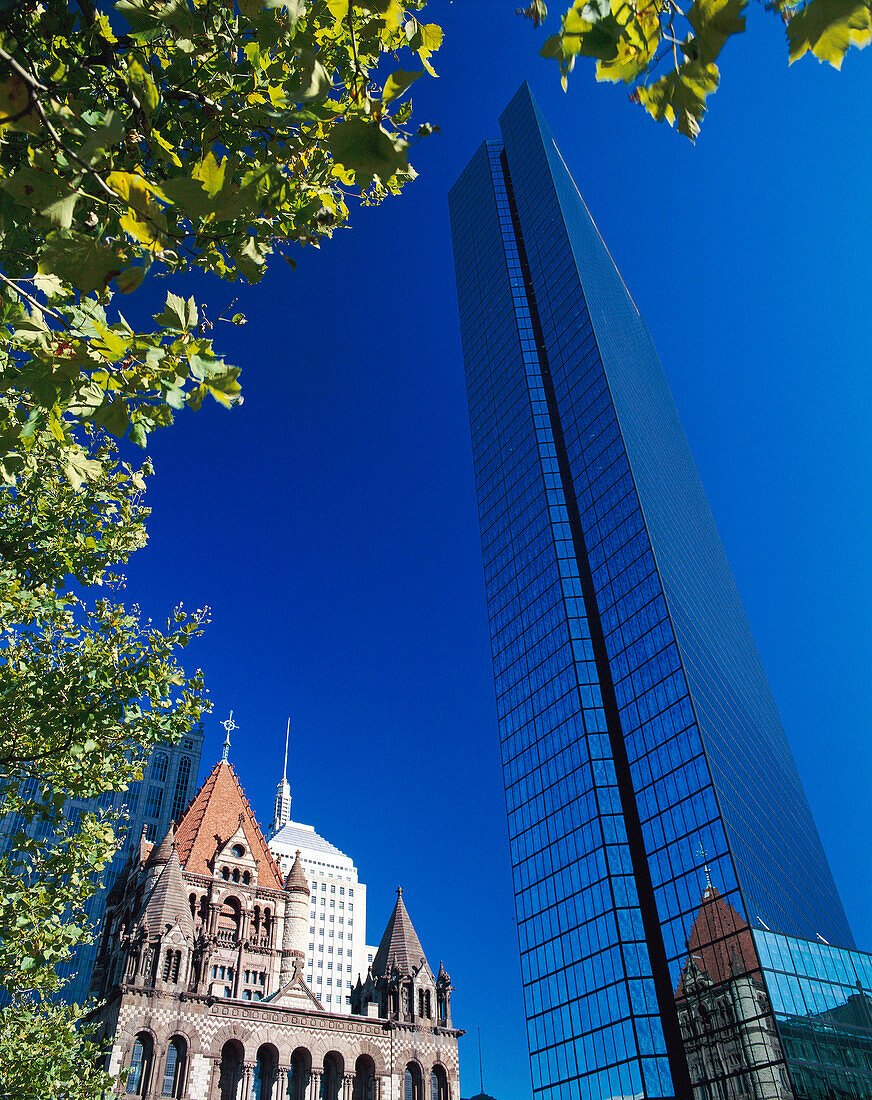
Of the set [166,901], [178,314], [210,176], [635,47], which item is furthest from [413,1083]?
[635,47]

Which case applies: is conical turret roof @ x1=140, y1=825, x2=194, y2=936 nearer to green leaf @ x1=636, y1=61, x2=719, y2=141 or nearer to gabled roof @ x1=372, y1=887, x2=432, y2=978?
gabled roof @ x1=372, y1=887, x2=432, y2=978

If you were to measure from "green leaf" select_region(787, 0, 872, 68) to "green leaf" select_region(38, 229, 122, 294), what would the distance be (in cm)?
342

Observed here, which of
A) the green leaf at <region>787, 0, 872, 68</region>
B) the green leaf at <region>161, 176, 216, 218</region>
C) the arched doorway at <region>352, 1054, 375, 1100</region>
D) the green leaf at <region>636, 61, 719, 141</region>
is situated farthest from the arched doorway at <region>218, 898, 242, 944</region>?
the green leaf at <region>787, 0, 872, 68</region>

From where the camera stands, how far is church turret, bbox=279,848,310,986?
1681 inches

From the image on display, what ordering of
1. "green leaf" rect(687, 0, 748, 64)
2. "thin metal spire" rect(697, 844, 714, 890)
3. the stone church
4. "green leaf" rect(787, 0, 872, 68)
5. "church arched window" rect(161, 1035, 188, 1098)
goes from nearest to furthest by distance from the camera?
"green leaf" rect(787, 0, 872, 68), "green leaf" rect(687, 0, 748, 64), "church arched window" rect(161, 1035, 188, 1098), the stone church, "thin metal spire" rect(697, 844, 714, 890)

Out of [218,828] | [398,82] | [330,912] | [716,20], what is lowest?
[716,20]

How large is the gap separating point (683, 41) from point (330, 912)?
409 ft

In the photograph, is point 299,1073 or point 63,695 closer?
point 63,695

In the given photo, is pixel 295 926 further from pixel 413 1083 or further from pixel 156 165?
pixel 156 165

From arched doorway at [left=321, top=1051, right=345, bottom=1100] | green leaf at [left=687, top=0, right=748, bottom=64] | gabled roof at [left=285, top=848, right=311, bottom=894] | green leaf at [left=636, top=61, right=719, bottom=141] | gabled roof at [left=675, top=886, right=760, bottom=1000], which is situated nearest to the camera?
green leaf at [left=687, top=0, right=748, bottom=64]

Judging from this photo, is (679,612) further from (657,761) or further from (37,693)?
(37,693)

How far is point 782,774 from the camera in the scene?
79562 mm

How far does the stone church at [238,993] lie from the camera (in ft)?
111

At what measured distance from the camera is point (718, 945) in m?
42.4
